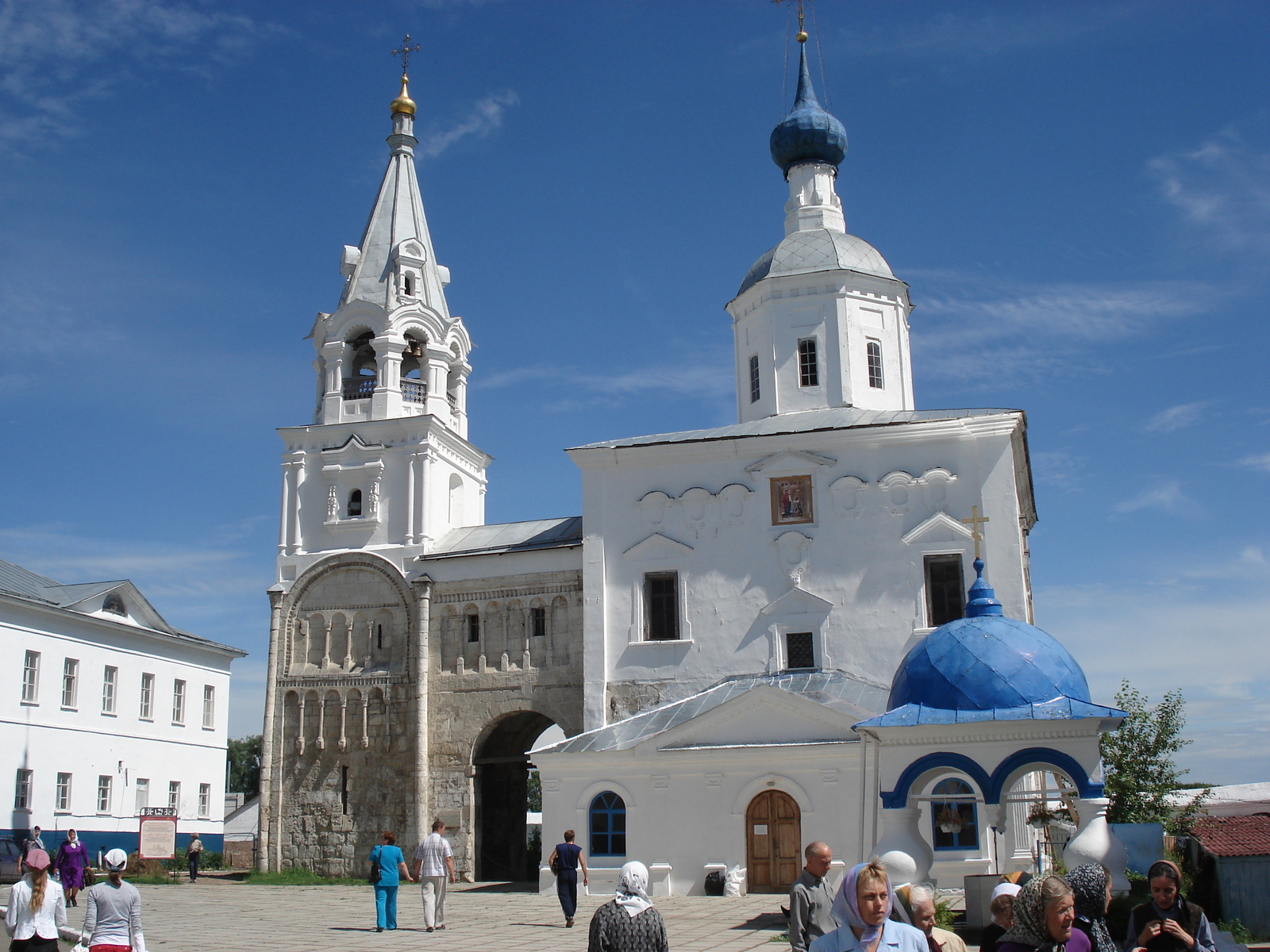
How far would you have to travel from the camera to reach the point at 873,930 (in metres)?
4.76

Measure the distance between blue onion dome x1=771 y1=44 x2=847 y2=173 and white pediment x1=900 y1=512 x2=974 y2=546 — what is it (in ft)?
31.3

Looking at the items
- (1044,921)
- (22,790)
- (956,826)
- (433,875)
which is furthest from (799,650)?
(22,790)

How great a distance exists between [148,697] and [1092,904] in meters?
28.5

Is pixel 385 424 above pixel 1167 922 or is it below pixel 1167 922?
above

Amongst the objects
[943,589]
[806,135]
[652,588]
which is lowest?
[943,589]

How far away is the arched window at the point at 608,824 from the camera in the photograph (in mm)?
19141

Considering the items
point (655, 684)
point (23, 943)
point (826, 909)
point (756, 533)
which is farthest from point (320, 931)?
point (756, 533)

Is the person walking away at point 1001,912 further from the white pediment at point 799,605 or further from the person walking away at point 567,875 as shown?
the white pediment at point 799,605

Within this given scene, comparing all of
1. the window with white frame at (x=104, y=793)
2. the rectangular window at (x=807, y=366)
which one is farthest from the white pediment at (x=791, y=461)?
the window with white frame at (x=104, y=793)

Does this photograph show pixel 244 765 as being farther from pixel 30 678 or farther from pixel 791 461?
pixel 791 461

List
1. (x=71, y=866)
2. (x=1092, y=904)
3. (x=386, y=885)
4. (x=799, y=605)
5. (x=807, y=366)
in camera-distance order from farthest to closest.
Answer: (x=807, y=366)
(x=799, y=605)
(x=71, y=866)
(x=386, y=885)
(x=1092, y=904)

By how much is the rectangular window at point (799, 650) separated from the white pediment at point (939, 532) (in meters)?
2.47

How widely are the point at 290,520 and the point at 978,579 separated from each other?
16381 millimetres

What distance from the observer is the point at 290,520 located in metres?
25.8
